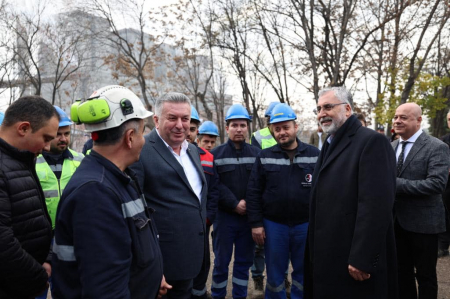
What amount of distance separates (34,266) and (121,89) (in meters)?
1.13

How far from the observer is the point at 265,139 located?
599 centimetres

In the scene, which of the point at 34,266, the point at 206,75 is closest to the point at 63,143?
the point at 34,266

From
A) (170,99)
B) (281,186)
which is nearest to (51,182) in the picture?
(170,99)

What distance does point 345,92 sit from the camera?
3.20 m

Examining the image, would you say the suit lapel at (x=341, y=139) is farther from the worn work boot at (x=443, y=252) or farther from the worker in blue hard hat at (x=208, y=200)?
the worn work boot at (x=443, y=252)

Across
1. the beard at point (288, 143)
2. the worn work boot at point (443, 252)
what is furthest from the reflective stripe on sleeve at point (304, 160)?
the worn work boot at point (443, 252)

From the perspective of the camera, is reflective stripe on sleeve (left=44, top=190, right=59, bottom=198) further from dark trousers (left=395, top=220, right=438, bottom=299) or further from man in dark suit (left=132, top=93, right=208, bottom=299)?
dark trousers (left=395, top=220, right=438, bottom=299)

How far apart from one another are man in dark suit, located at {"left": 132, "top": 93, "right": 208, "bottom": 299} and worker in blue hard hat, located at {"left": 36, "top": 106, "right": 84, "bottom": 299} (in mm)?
1375

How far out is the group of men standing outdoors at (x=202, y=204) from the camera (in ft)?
5.77

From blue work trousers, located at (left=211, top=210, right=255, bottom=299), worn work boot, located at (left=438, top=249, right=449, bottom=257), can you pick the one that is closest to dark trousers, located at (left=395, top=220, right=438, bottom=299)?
blue work trousers, located at (left=211, top=210, right=255, bottom=299)

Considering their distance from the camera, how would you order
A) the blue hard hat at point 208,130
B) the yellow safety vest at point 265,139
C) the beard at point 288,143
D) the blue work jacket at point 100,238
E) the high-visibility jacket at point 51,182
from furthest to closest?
1. the yellow safety vest at point 265,139
2. the blue hard hat at point 208,130
3. the beard at point 288,143
4. the high-visibility jacket at point 51,182
5. the blue work jacket at point 100,238

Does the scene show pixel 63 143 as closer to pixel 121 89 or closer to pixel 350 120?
pixel 121 89

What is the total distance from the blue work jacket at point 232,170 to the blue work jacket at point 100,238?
8.66 feet

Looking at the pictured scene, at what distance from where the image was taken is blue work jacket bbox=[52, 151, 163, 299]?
5.33 feet
